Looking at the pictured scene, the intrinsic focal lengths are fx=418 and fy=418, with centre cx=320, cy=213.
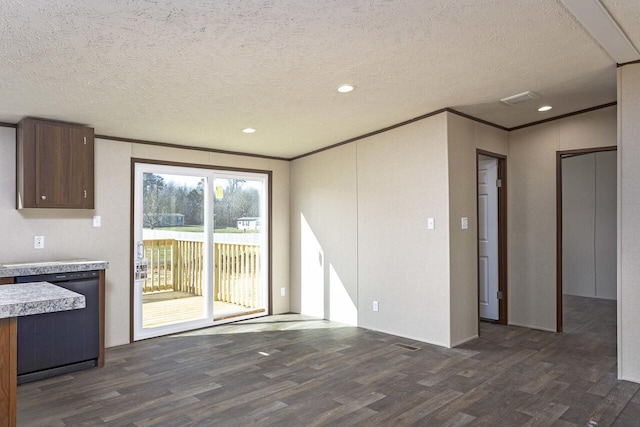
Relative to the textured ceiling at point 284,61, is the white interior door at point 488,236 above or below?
below

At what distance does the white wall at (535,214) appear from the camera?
4.78m

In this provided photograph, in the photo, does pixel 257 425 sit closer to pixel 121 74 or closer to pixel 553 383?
pixel 553 383

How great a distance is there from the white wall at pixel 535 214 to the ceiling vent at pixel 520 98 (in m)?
1.03

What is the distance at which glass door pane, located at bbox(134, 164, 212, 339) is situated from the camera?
4723 mm

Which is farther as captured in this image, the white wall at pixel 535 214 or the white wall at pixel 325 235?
the white wall at pixel 325 235

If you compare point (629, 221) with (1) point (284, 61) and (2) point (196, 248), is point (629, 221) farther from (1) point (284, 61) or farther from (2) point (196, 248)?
(2) point (196, 248)

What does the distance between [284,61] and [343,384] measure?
2469 millimetres

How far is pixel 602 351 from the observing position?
4.07 m

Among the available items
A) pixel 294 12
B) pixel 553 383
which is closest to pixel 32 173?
pixel 294 12

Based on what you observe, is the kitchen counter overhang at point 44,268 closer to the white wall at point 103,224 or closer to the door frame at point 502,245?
the white wall at point 103,224

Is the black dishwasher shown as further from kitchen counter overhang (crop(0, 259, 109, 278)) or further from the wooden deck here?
the wooden deck

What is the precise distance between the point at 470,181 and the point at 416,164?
63cm

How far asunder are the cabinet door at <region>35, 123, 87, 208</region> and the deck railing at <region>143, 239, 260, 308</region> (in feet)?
3.39

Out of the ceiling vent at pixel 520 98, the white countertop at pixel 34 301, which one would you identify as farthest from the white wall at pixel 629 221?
the white countertop at pixel 34 301
